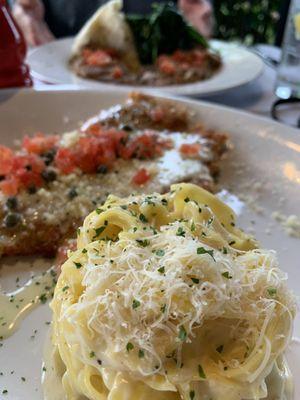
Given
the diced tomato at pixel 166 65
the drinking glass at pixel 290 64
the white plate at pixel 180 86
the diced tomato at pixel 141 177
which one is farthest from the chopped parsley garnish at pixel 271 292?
the diced tomato at pixel 166 65

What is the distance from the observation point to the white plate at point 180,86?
3514 millimetres

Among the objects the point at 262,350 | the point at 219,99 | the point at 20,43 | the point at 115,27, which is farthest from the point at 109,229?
the point at 115,27

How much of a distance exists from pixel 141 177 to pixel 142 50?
2195mm

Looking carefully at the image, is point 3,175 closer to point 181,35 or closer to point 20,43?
point 20,43

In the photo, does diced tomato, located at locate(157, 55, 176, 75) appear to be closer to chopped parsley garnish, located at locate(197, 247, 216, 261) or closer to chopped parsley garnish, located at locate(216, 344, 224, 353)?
chopped parsley garnish, located at locate(197, 247, 216, 261)

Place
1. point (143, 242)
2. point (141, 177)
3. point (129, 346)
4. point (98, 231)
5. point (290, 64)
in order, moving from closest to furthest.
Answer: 1. point (129, 346)
2. point (143, 242)
3. point (98, 231)
4. point (141, 177)
5. point (290, 64)

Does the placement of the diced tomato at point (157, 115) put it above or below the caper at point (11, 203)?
below

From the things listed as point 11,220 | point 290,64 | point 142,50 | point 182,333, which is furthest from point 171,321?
point 142,50

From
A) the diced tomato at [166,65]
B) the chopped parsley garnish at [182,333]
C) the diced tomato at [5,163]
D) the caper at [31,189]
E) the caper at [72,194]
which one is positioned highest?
the chopped parsley garnish at [182,333]

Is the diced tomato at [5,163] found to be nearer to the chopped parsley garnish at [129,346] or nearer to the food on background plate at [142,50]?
the chopped parsley garnish at [129,346]

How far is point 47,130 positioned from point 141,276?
1799mm

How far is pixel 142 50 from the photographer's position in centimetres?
428

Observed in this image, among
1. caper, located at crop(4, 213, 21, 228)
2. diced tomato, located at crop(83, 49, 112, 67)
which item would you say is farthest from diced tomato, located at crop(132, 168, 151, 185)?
diced tomato, located at crop(83, 49, 112, 67)

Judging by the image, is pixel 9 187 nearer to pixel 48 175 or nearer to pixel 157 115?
pixel 48 175
